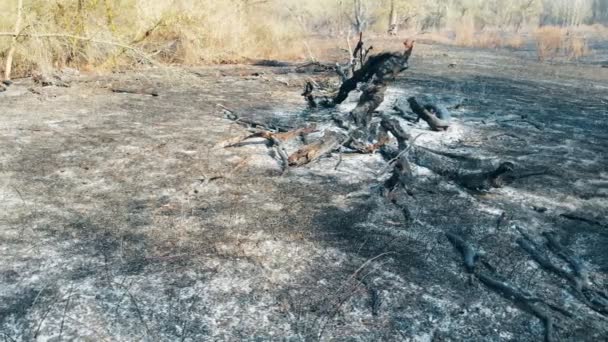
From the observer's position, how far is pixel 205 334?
9.07 ft

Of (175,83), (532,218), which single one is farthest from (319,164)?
(175,83)

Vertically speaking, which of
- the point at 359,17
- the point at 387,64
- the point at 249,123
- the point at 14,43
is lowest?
the point at 249,123

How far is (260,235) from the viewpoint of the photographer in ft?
12.9

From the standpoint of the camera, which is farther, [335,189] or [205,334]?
[335,189]

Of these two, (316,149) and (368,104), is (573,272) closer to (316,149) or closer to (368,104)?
(316,149)

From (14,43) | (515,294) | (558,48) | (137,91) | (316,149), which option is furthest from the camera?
(558,48)

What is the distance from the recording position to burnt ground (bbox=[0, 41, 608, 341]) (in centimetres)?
290

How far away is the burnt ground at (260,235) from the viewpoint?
2896 millimetres

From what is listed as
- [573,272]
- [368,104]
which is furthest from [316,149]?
[573,272]

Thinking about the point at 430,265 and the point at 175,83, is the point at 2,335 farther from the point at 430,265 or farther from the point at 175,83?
the point at 175,83

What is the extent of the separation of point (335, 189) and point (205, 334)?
2.45 metres

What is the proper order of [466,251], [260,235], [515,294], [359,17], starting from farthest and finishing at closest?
[359,17]
[260,235]
[466,251]
[515,294]

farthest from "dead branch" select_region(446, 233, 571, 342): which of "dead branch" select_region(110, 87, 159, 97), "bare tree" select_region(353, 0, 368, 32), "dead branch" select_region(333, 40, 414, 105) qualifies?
"dead branch" select_region(110, 87, 159, 97)

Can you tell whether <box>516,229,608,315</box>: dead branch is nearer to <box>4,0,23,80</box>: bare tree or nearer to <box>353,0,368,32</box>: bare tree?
<box>353,0,368,32</box>: bare tree
